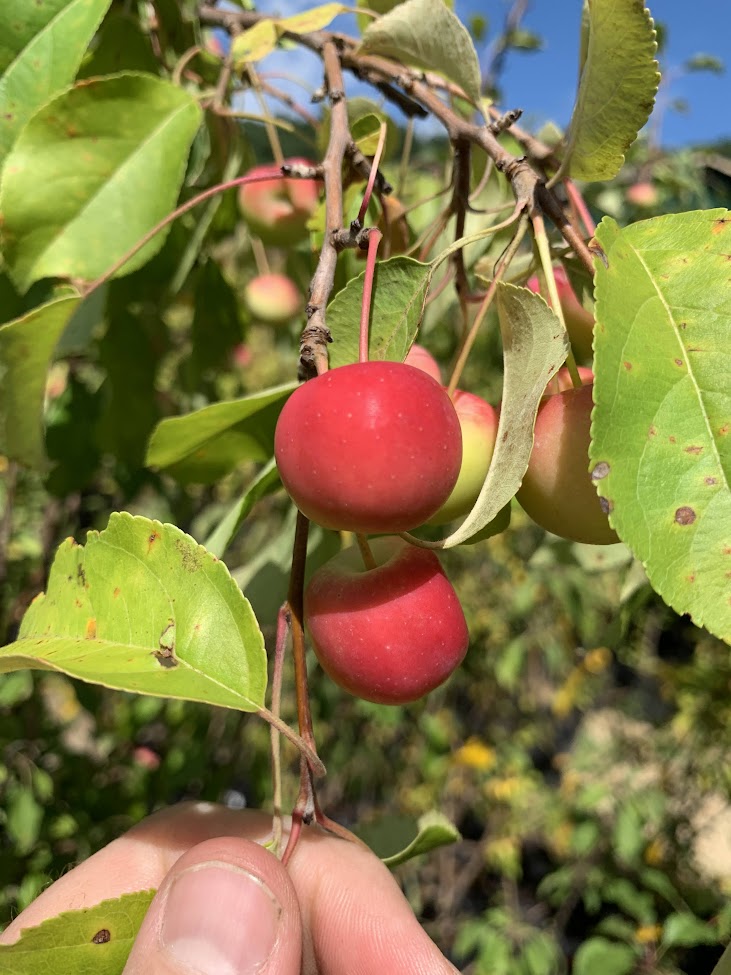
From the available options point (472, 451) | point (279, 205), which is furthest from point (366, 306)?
point (279, 205)

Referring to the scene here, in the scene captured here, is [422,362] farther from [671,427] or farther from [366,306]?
[671,427]

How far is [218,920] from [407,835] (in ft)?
1.63

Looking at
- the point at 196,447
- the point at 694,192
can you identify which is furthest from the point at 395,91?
the point at 694,192

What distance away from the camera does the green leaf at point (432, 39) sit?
802 mm

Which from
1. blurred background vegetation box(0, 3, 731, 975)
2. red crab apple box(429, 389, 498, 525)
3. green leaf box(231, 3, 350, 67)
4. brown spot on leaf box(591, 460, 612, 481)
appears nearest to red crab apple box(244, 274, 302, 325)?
blurred background vegetation box(0, 3, 731, 975)

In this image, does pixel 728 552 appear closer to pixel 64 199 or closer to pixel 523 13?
pixel 64 199

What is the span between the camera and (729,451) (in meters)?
0.56

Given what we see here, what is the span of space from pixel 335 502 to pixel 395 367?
0.12 m

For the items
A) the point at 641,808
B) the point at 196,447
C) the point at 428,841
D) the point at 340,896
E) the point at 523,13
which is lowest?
the point at 641,808

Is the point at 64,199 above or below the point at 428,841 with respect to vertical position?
above

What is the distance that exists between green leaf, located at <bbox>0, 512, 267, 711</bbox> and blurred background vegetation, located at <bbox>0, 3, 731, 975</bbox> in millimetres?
326

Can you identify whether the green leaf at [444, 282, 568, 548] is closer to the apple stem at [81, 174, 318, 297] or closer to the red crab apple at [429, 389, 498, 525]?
the red crab apple at [429, 389, 498, 525]

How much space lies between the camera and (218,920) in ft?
2.18

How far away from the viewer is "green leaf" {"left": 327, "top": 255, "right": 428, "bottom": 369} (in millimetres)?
673
